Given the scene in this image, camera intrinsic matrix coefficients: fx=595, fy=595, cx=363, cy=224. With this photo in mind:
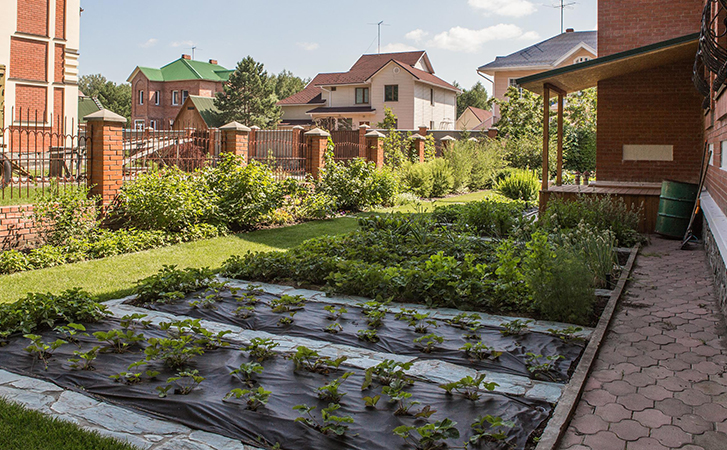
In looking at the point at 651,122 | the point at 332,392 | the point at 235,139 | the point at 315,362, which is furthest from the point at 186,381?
the point at 651,122

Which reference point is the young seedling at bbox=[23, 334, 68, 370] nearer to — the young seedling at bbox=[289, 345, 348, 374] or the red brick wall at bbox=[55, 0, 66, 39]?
the young seedling at bbox=[289, 345, 348, 374]

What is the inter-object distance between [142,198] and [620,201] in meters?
7.64

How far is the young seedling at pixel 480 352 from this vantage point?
4.29 metres

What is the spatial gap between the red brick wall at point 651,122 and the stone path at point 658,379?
628 cm

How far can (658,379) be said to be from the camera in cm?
390

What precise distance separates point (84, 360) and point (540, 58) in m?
39.7

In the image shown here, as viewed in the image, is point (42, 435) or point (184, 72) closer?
point (42, 435)

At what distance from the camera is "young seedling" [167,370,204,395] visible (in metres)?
3.60

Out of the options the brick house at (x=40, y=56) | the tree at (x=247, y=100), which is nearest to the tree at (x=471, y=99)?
the tree at (x=247, y=100)

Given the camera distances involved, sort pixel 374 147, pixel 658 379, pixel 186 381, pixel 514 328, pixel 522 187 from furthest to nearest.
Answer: pixel 374 147, pixel 522 187, pixel 514 328, pixel 658 379, pixel 186 381

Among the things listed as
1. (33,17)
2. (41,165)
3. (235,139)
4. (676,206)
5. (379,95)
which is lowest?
(676,206)

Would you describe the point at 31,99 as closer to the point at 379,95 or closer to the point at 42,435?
the point at 42,435

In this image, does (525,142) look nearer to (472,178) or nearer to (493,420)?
(472,178)

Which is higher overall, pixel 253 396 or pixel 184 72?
pixel 184 72
